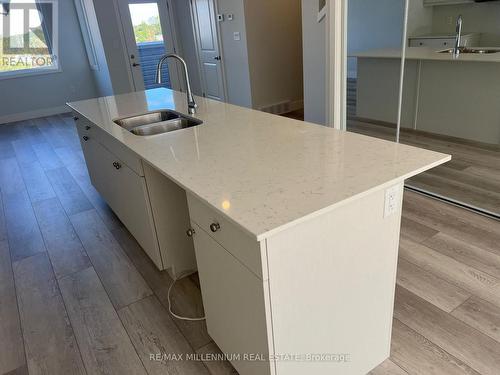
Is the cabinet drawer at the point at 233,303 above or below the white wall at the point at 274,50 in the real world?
below

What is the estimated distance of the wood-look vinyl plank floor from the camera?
1736mm

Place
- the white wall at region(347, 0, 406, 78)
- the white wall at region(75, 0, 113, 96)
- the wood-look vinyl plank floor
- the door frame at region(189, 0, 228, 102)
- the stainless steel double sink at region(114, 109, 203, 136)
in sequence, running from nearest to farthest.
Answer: the wood-look vinyl plank floor < the stainless steel double sink at region(114, 109, 203, 136) < the white wall at region(347, 0, 406, 78) < the door frame at region(189, 0, 228, 102) < the white wall at region(75, 0, 113, 96)

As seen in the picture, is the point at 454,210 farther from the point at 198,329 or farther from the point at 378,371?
the point at 198,329

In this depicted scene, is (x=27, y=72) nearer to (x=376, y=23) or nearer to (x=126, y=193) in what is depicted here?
(x=126, y=193)

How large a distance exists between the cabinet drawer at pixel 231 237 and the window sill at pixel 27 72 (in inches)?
268

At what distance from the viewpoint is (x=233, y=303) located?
1.38 metres

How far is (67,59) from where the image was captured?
7004mm

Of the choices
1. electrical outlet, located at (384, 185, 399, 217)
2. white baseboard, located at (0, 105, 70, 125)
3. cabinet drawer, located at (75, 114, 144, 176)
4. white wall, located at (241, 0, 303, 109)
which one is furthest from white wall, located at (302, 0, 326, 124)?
white baseboard, located at (0, 105, 70, 125)

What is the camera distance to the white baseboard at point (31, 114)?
22.5ft

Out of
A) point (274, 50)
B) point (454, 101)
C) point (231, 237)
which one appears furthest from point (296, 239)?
point (274, 50)

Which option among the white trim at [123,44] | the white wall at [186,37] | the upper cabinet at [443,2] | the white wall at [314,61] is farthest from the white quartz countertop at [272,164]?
the white wall at [186,37]

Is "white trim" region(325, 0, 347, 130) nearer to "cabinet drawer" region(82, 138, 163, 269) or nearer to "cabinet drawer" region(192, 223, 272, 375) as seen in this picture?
"cabinet drawer" region(82, 138, 163, 269)

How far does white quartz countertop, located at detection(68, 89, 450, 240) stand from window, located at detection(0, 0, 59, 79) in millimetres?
5711

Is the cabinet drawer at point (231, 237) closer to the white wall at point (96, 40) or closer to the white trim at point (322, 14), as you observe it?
the white trim at point (322, 14)
